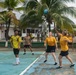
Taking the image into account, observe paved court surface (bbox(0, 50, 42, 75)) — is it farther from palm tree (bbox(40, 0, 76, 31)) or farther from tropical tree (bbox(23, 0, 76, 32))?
palm tree (bbox(40, 0, 76, 31))

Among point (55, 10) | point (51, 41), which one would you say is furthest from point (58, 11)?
point (51, 41)

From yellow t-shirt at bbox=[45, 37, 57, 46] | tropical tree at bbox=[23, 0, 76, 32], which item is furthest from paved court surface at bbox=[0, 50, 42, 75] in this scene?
tropical tree at bbox=[23, 0, 76, 32]

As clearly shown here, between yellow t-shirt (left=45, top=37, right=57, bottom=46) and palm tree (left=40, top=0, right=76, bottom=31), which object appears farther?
palm tree (left=40, top=0, right=76, bottom=31)

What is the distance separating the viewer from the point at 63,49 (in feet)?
44.3

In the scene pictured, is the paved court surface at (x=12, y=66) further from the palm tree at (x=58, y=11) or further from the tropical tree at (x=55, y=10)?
the palm tree at (x=58, y=11)

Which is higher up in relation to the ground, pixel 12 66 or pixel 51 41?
pixel 51 41

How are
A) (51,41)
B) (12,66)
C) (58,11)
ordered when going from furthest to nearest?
(58,11) → (51,41) → (12,66)

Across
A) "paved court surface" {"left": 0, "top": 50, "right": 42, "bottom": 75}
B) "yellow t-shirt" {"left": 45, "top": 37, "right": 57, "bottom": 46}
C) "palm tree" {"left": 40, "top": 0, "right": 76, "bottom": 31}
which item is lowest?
"paved court surface" {"left": 0, "top": 50, "right": 42, "bottom": 75}

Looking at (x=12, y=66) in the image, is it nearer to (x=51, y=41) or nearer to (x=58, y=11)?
(x=51, y=41)

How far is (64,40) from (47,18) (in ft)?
59.2

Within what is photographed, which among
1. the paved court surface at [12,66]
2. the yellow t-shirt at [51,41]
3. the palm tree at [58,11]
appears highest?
the palm tree at [58,11]

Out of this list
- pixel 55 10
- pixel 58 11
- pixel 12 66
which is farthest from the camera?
pixel 58 11

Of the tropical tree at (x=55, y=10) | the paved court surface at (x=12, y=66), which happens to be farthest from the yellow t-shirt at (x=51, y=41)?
the tropical tree at (x=55, y=10)

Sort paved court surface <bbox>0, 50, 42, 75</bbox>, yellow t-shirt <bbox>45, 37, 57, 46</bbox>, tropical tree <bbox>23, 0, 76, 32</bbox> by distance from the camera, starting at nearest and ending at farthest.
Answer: paved court surface <bbox>0, 50, 42, 75</bbox>
yellow t-shirt <bbox>45, 37, 57, 46</bbox>
tropical tree <bbox>23, 0, 76, 32</bbox>
